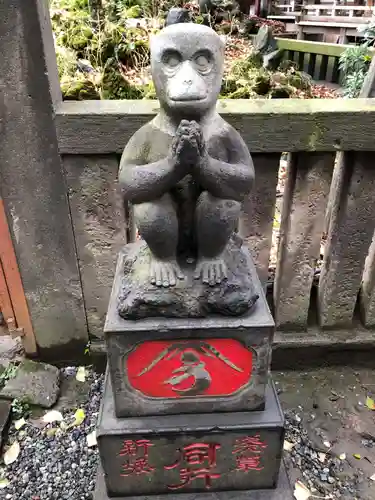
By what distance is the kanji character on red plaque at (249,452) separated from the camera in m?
1.90

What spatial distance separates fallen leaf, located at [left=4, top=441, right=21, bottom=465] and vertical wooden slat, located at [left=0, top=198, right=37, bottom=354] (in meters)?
0.63

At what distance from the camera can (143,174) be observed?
60.7 inches

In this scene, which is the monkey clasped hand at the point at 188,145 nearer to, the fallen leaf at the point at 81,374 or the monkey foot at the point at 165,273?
the monkey foot at the point at 165,273

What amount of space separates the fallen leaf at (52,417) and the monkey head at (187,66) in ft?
6.86

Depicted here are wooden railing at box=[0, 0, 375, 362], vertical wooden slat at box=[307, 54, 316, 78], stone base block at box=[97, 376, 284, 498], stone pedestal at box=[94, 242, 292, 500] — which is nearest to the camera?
stone pedestal at box=[94, 242, 292, 500]

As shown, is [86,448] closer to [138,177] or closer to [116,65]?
[138,177]

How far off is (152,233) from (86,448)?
158cm

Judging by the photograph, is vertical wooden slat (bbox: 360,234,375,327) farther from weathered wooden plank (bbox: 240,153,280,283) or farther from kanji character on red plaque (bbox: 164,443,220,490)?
kanji character on red plaque (bbox: 164,443,220,490)

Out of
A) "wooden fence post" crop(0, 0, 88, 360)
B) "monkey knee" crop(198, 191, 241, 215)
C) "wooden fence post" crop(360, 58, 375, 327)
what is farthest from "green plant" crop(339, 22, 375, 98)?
"monkey knee" crop(198, 191, 241, 215)

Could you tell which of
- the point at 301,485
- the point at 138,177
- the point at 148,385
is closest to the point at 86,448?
the point at 148,385

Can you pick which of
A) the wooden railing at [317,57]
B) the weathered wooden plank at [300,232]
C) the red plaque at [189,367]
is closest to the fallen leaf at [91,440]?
the red plaque at [189,367]

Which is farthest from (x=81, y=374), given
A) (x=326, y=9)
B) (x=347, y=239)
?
(x=326, y=9)

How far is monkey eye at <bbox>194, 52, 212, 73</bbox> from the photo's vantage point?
1.45 m

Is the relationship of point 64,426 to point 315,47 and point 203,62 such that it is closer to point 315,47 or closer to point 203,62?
point 203,62
